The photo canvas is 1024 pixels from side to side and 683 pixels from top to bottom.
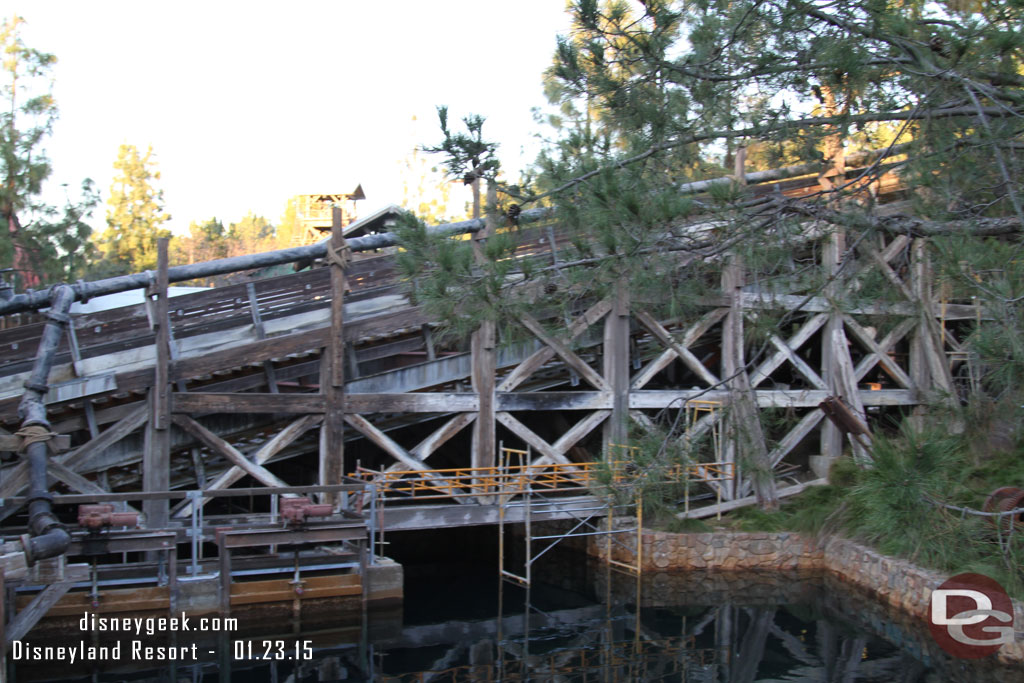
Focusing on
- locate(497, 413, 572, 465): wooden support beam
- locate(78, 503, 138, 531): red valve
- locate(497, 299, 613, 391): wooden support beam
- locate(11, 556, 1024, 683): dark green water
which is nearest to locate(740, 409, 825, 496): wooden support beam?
locate(11, 556, 1024, 683): dark green water

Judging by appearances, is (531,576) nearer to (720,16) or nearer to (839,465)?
(839,465)

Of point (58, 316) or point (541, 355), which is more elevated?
point (58, 316)

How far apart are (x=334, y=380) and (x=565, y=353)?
327cm

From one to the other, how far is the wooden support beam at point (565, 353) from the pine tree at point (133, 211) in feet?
62.5

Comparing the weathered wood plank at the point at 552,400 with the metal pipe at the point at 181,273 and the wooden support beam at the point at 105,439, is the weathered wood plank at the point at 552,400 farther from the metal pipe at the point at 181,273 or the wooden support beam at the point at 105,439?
the wooden support beam at the point at 105,439

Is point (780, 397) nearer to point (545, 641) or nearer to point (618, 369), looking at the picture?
point (618, 369)

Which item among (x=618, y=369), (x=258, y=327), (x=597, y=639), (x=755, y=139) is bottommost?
(x=597, y=639)

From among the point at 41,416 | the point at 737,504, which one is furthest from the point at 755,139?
the point at 41,416

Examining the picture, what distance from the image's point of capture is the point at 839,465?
13.1m

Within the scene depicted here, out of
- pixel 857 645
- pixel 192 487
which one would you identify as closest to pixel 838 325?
pixel 857 645

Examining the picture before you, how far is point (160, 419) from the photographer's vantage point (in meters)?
10.3

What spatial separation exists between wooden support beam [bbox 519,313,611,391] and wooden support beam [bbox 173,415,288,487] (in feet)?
12.4

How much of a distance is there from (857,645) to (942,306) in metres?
7.78

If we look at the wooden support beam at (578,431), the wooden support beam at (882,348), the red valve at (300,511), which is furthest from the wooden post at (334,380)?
the wooden support beam at (882,348)
